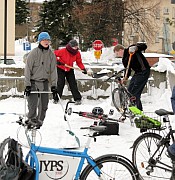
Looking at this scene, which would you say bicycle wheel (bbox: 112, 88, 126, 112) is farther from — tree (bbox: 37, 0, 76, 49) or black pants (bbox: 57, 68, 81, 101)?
tree (bbox: 37, 0, 76, 49)

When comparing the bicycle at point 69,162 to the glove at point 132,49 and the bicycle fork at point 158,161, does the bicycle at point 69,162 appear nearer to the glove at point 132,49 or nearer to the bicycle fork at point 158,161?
the bicycle fork at point 158,161

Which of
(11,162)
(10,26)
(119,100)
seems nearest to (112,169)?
(11,162)

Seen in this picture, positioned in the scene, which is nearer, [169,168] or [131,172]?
[131,172]

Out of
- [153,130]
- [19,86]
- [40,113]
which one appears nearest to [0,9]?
[19,86]

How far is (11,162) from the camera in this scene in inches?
189

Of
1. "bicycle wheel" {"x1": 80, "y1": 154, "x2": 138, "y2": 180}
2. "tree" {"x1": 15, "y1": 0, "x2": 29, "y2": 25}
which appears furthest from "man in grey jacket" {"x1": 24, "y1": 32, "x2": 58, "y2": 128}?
"tree" {"x1": 15, "y1": 0, "x2": 29, "y2": 25}

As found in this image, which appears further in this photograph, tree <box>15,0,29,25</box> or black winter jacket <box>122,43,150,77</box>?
tree <box>15,0,29,25</box>

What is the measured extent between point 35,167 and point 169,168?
162 cm

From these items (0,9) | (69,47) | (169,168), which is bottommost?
(169,168)

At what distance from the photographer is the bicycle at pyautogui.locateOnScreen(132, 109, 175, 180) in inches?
229

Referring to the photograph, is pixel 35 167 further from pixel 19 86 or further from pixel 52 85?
pixel 19 86

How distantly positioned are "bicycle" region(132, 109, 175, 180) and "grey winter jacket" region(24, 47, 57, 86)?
2.75 meters

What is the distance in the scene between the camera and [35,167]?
5.01 m

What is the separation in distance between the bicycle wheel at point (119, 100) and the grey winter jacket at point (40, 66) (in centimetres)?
189
